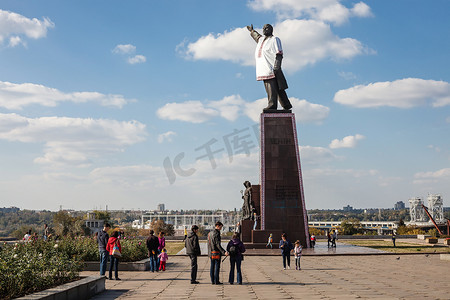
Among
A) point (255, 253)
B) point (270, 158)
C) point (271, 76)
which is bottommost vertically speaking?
point (255, 253)

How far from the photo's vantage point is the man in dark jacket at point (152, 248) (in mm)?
15479

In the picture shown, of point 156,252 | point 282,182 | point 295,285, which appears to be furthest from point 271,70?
point 295,285

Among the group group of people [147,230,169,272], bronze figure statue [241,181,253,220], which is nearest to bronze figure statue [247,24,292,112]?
bronze figure statue [241,181,253,220]

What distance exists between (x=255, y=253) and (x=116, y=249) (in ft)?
42.0

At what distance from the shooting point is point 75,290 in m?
9.63

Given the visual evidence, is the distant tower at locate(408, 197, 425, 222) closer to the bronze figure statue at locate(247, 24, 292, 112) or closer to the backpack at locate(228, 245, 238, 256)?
the bronze figure statue at locate(247, 24, 292, 112)

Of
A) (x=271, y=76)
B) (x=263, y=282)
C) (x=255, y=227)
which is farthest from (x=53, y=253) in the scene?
(x=271, y=76)

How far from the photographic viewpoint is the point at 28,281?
29.4ft

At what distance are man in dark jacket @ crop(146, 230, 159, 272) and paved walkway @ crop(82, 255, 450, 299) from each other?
424 mm

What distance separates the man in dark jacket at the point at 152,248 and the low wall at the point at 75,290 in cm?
399

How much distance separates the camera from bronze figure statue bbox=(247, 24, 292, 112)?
98.8 feet

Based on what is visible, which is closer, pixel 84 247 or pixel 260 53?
pixel 84 247

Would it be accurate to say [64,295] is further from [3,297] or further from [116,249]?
[116,249]

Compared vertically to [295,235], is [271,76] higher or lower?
higher
